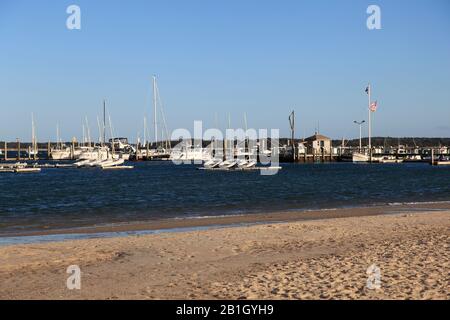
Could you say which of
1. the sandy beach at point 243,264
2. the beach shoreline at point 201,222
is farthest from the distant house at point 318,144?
the sandy beach at point 243,264

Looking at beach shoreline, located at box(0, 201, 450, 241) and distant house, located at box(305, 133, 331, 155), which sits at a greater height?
distant house, located at box(305, 133, 331, 155)

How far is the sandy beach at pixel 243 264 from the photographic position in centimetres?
1036

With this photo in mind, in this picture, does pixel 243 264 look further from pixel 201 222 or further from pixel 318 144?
pixel 318 144

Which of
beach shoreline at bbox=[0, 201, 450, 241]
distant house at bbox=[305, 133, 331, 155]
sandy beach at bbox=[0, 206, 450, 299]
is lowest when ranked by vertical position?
beach shoreline at bbox=[0, 201, 450, 241]

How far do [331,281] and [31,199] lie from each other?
108ft

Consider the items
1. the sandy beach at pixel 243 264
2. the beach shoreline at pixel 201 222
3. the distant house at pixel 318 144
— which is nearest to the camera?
the sandy beach at pixel 243 264

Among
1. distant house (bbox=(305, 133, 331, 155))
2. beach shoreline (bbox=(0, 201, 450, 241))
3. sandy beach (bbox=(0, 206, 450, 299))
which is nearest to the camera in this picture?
sandy beach (bbox=(0, 206, 450, 299))

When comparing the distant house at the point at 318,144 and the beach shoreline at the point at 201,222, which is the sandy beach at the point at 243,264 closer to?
the beach shoreline at the point at 201,222

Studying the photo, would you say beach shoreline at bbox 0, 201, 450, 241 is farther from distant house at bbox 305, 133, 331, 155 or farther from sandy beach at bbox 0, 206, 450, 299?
distant house at bbox 305, 133, 331, 155

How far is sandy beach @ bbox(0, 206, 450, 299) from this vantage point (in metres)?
10.4

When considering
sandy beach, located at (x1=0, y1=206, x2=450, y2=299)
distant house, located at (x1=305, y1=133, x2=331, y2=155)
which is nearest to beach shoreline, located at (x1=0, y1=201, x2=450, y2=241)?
sandy beach, located at (x1=0, y1=206, x2=450, y2=299)

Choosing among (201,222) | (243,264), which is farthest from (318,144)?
(243,264)
